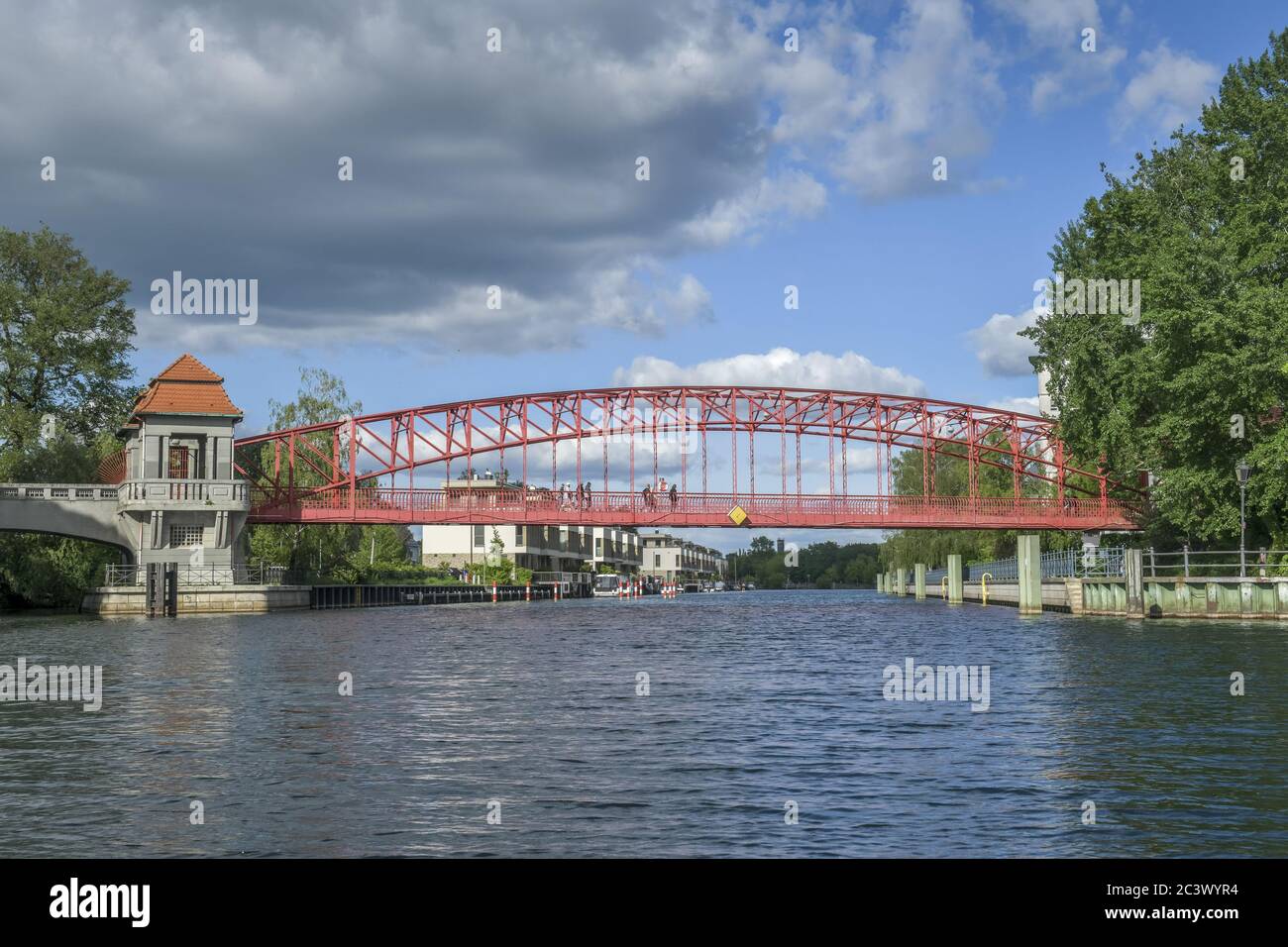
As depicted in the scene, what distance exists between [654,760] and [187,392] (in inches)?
2787

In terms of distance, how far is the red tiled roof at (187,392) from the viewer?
80312mm

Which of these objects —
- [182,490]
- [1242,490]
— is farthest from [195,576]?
[1242,490]

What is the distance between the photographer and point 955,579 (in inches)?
3974

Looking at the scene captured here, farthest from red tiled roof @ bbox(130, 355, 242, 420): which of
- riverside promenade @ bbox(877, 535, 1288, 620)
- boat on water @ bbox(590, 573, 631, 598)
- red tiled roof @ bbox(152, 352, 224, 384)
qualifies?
boat on water @ bbox(590, 573, 631, 598)

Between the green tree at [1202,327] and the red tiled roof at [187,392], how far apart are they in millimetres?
51634

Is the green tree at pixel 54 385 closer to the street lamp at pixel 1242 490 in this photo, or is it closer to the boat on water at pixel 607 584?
the street lamp at pixel 1242 490

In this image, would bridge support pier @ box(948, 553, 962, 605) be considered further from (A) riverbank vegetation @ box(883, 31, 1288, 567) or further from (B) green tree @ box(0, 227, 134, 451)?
(B) green tree @ box(0, 227, 134, 451)

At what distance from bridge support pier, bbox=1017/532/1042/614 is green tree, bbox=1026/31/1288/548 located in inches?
427

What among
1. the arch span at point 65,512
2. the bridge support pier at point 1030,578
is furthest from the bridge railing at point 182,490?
the bridge support pier at point 1030,578

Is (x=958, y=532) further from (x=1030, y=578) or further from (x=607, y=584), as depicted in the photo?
(x=607, y=584)

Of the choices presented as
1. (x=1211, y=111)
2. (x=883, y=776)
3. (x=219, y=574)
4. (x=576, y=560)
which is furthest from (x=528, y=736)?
(x=576, y=560)

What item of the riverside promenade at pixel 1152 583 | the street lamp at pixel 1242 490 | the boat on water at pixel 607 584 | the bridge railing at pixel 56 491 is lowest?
the boat on water at pixel 607 584
